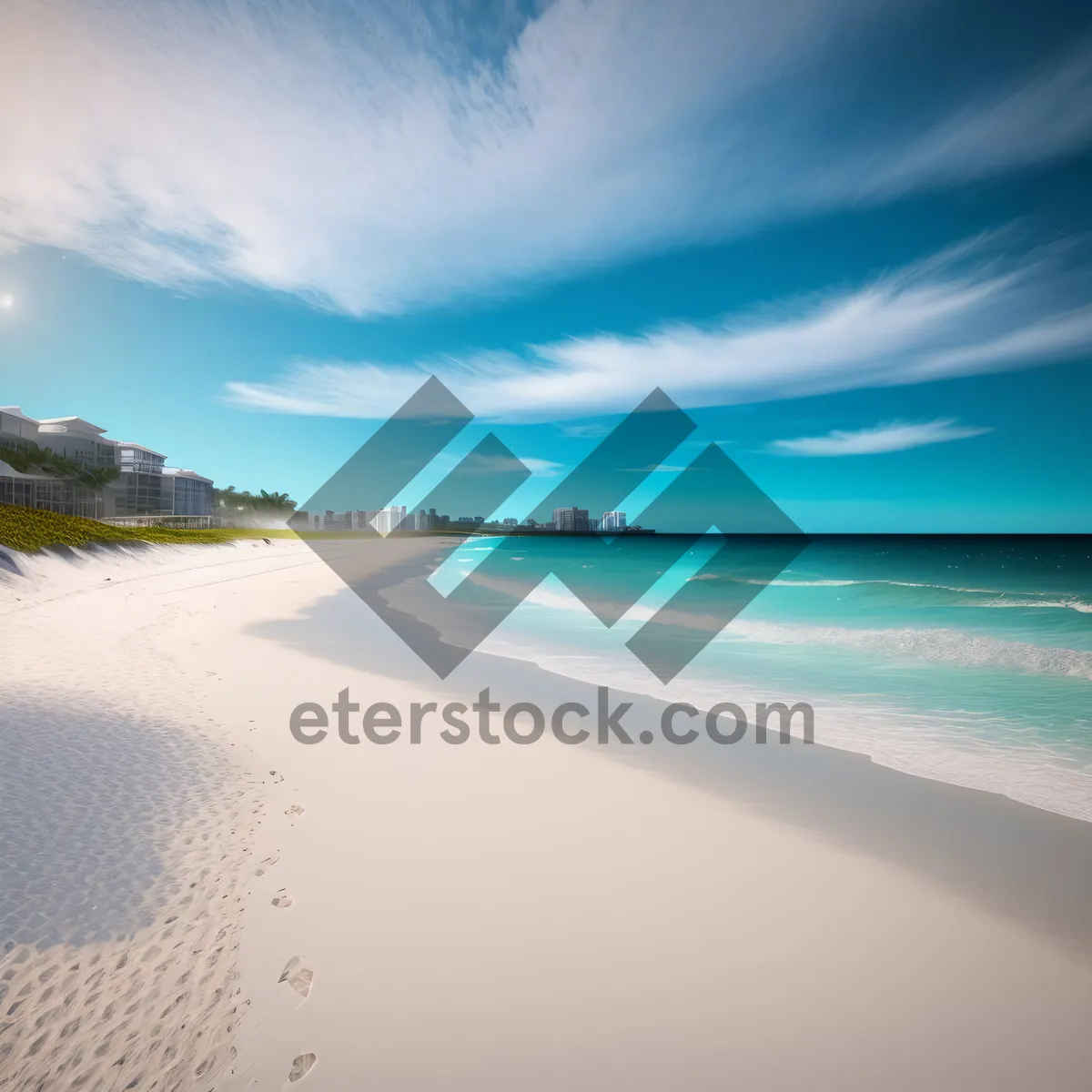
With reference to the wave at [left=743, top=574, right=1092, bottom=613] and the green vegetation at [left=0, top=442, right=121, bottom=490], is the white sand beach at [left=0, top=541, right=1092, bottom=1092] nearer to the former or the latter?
the wave at [left=743, top=574, right=1092, bottom=613]

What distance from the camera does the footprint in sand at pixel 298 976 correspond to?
308cm

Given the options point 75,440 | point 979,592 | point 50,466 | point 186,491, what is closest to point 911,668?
point 979,592

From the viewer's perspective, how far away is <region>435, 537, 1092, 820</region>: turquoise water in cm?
777

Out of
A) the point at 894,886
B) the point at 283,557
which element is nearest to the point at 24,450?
the point at 283,557

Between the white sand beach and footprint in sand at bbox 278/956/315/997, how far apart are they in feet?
0.05

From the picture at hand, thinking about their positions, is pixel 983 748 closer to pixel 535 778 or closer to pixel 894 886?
pixel 894 886

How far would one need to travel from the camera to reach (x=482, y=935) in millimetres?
3592

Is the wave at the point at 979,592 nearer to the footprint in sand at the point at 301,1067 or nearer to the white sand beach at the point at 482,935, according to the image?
the white sand beach at the point at 482,935

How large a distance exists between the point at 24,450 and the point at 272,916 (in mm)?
66325

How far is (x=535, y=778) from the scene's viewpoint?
20.1ft

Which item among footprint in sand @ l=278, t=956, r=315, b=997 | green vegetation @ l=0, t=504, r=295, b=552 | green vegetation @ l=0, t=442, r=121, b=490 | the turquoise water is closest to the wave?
the turquoise water

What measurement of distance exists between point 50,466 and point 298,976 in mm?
67010

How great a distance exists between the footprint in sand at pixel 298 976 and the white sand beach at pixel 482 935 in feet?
0.05

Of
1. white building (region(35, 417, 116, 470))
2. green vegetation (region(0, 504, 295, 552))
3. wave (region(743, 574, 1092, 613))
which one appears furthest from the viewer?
white building (region(35, 417, 116, 470))
